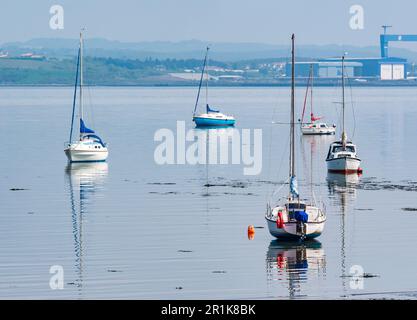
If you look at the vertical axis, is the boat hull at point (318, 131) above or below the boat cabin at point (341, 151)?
above

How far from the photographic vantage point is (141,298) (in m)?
32.0

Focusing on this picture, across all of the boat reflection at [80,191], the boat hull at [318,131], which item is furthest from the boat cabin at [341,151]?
the boat hull at [318,131]

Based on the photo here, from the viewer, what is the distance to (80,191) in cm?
5841

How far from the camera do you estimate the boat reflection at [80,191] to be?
127 ft

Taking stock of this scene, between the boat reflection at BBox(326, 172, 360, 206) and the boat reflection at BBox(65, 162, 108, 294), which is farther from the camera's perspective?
the boat reflection at BBox(326, 172, 360, 206)

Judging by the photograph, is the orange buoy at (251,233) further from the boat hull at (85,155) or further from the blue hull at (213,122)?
the blue hull at (213,122)

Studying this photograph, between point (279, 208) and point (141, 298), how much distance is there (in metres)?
10.3

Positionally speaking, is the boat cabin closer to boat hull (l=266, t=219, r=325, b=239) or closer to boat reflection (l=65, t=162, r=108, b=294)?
boat reflection (l=65, t=162, r=108, b=294)

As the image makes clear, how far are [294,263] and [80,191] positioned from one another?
23120 millimetres

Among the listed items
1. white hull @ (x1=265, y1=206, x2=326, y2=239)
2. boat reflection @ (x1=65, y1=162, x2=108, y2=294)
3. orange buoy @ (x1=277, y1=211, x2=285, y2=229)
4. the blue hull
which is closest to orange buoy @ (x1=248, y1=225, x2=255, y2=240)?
white hull @ (x1=265, y1=206, x2=326, y2=239)

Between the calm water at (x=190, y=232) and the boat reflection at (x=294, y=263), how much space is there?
Result: 3 centimetres

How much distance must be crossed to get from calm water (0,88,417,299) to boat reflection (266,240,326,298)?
3 centimetres

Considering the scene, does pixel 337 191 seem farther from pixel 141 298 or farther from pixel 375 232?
pixel 141 298

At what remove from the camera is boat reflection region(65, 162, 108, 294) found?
38.7m
